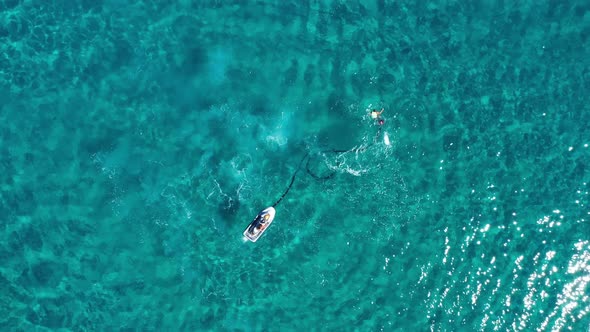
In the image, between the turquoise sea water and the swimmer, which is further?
the swimmer

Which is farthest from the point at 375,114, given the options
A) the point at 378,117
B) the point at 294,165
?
the point at 294,165

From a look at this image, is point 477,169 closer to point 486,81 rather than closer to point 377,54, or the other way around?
point 486,81

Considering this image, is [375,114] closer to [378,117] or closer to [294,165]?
[378,117]

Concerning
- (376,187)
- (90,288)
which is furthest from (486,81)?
(90,288)

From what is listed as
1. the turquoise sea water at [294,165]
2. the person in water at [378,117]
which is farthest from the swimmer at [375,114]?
the turquoise sea water at [294,165]

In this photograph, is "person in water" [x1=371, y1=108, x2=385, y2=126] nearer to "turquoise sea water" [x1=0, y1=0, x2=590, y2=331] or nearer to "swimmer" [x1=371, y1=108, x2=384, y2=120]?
"swimmer" [x1=371, y1=108, x2=384, y2=120]

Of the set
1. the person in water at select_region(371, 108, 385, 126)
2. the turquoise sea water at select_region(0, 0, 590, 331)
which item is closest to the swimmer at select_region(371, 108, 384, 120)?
the person in water at select_region(371, 108, 385, 126)

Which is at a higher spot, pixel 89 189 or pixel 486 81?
pixel 486 81

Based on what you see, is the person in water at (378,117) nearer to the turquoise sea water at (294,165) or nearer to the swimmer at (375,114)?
the swimmer at (375,114)
